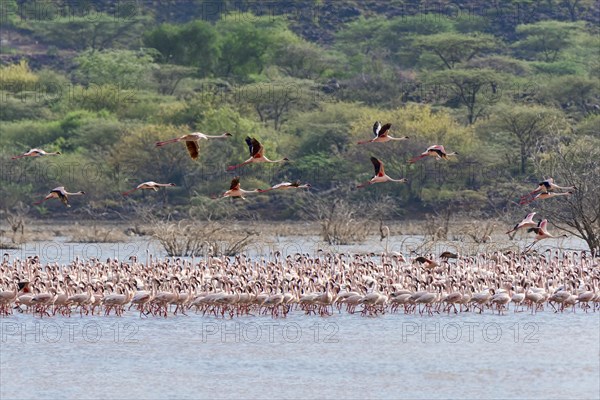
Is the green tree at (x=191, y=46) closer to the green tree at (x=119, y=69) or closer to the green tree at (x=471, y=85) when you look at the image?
the green tree at (x=119, y=69)

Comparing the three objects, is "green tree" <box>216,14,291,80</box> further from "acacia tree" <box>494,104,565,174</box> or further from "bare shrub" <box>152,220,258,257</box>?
"bare shrub" <box>152,220,258,257</box>

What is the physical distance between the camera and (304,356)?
21891 mm

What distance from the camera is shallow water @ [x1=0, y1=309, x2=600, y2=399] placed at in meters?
19.2

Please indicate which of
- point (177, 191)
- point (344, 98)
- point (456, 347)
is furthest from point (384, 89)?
point (456, 347)

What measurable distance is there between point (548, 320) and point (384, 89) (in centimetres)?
4502

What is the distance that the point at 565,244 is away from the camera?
43.8 meters

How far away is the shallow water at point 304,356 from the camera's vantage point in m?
19.2

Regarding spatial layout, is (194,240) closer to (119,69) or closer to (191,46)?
(119,69)

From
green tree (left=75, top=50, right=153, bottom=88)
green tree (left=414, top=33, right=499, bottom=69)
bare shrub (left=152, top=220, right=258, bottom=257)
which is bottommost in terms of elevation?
green tree (left=75, top=50, right=153, bottom=88)
